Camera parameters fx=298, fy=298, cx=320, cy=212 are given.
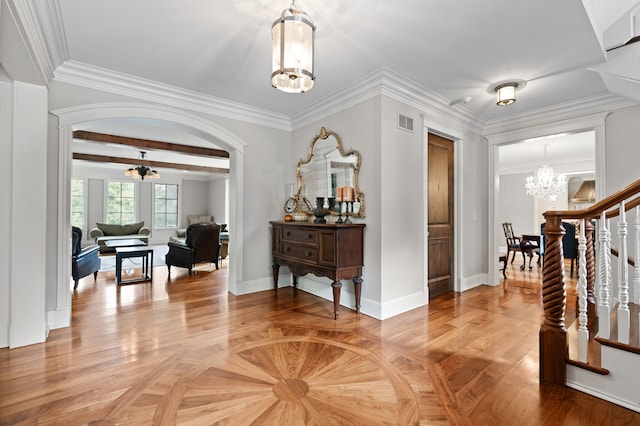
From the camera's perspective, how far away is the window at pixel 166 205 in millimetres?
10602

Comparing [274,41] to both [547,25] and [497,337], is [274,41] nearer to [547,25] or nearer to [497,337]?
[547,25]

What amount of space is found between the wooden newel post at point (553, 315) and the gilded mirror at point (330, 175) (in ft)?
5.74

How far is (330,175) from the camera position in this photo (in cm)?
380

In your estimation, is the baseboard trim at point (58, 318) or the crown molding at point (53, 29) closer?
the crown molding at point (53, 29)

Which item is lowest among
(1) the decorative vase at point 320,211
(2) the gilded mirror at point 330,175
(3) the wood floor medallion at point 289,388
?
(3) the wood floor medallion at point 289,388

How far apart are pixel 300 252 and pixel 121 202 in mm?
9034

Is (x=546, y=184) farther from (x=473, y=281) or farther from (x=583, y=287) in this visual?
(x=583, y=287)

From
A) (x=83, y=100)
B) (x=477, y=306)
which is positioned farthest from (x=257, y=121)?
(x=477, y=306)

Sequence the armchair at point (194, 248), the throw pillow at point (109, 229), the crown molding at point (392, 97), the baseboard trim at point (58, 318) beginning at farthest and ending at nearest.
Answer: the throw pillow at point (109, 229) → the armchair at point (194, 248) → the crown molding at point (392, 97) → the baseboard trim at point (58, 318)

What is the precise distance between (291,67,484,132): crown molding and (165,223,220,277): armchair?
8.18 ft

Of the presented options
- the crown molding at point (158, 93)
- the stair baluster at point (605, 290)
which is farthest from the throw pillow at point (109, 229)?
the stair baluster at point (605, 290)

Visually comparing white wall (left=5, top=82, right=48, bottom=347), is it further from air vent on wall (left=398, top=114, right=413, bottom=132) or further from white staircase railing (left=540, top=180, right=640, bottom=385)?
white staircase railing (left=540, top=180, right=640, bottom=385)

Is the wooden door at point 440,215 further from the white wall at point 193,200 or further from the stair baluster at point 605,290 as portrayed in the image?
the white wall at point 193,200

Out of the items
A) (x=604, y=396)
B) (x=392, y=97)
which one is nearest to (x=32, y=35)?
(x=392, y=97)
